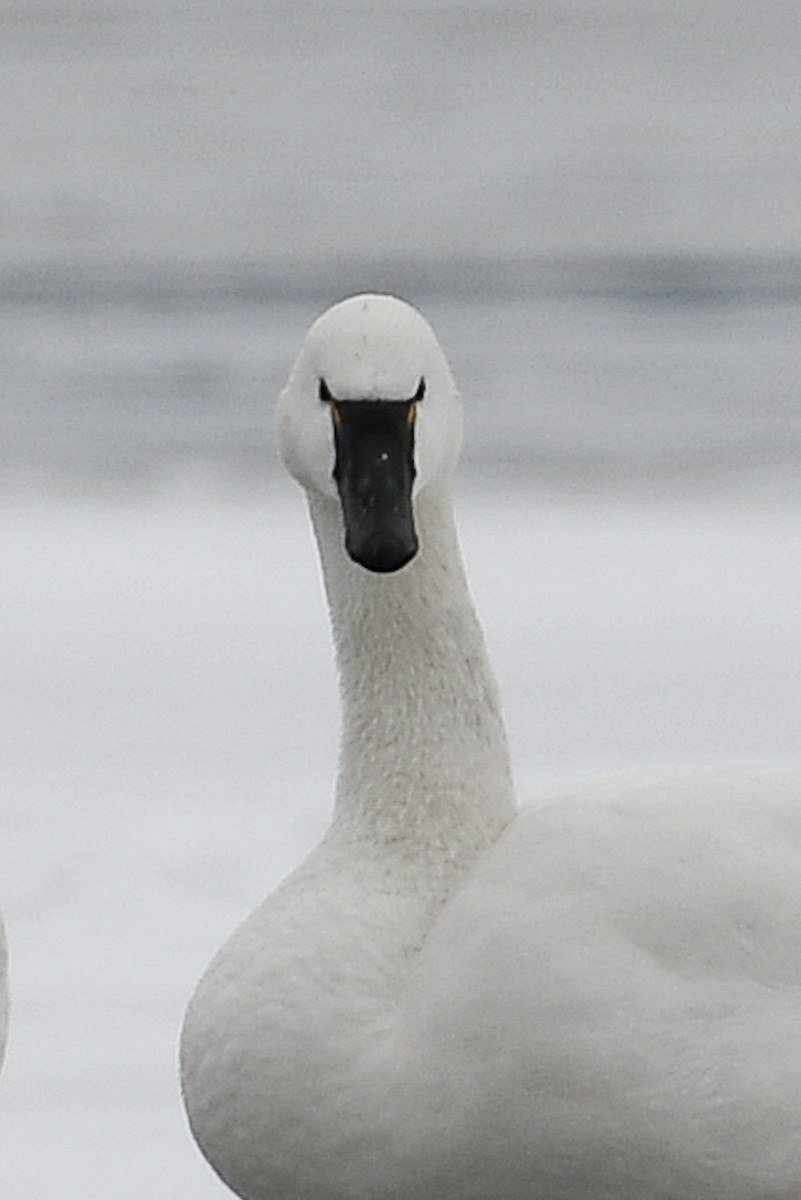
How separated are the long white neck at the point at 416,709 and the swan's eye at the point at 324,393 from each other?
0.30 metres

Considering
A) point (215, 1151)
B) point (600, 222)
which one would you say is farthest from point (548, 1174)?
point (600, 222)

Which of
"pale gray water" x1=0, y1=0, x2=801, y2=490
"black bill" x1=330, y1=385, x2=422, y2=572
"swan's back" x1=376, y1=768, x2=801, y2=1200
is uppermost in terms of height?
"pale gray water" x1=0, y1=0, x2=801, y2=490

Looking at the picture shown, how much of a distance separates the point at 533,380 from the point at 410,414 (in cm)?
695

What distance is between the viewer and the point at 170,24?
2264 centimetres

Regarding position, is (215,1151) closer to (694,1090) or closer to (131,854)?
(694,1090)

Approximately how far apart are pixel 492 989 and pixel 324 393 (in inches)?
27.2

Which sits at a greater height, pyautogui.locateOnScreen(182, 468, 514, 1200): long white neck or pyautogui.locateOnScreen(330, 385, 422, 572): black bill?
pyautogui.locateOnScreen(330, 385, 422, 572): black bill

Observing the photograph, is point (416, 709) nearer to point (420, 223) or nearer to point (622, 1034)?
point (622, 1034)

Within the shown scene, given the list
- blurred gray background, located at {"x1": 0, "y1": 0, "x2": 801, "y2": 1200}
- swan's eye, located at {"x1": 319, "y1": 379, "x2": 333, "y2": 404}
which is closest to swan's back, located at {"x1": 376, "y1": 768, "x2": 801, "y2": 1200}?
swan's eye, located at {"x1": 319, "y1": 379, "x2": 333, "y2": 404}

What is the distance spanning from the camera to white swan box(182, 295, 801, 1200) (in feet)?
10.7

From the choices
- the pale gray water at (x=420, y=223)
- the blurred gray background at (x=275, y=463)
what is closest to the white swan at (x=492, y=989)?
the blurred gray background at (x=275, y=463)

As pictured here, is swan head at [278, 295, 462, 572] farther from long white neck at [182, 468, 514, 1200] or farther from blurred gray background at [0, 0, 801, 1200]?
blurred gray background at [0, 0, 801, 1200]

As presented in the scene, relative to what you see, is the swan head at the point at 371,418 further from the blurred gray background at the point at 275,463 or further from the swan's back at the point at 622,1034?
the blurred gray background at the point at 275,463

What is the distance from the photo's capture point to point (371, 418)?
3342 mm
